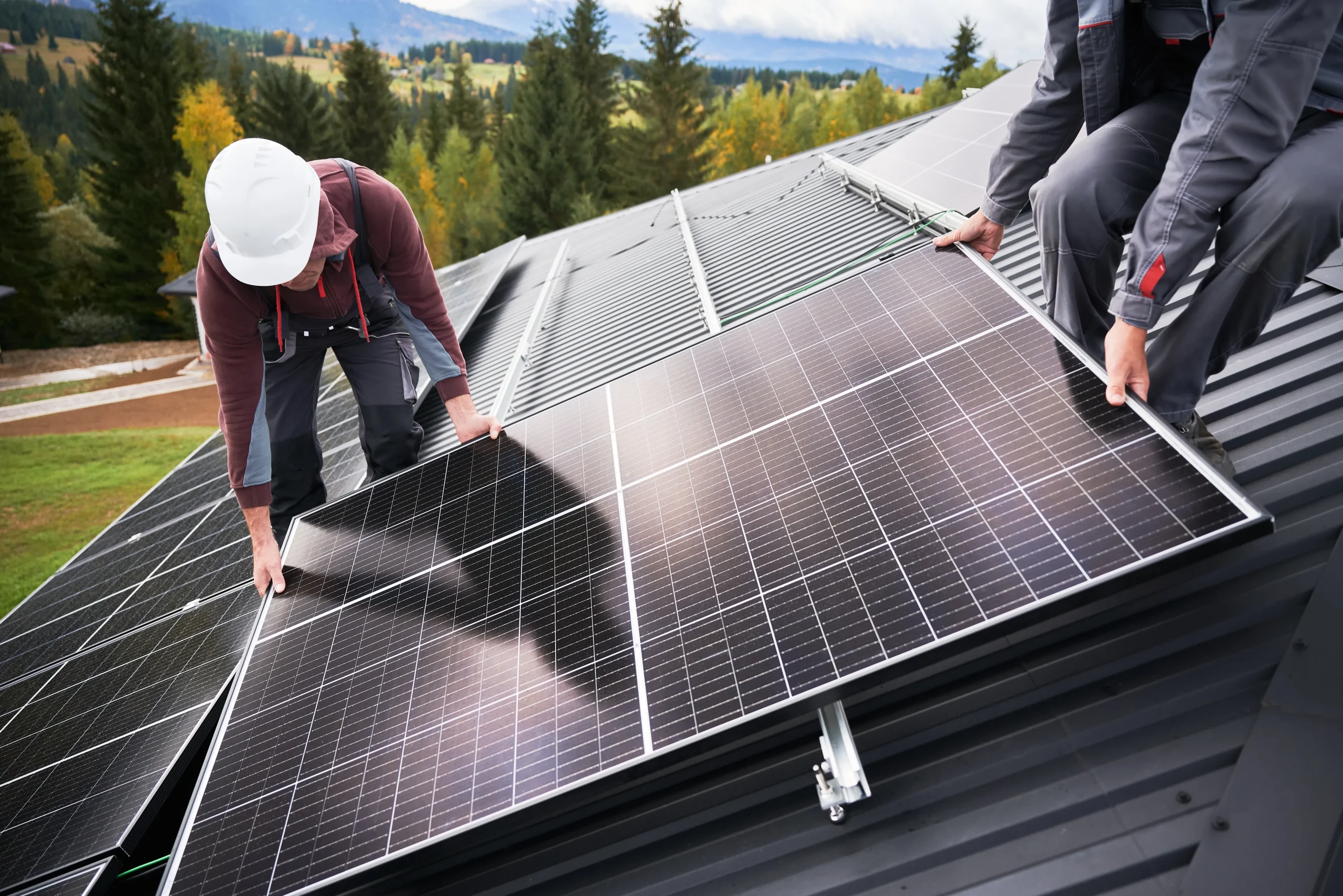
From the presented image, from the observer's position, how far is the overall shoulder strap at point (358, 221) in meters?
4.93

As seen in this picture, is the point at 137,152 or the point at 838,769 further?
the point at 137,152

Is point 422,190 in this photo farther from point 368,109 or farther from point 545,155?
point 545,155

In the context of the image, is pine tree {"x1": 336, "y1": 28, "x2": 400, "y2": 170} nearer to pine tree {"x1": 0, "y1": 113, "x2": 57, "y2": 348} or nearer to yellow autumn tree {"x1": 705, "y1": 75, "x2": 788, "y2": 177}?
pine tree {"x1": 0, "y1": 113, "x2": 57, "y2": 348}

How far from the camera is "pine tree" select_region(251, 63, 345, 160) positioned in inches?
2120

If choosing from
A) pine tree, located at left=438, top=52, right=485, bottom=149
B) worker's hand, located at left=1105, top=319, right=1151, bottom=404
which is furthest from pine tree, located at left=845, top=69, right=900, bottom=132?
worker's hand, located at left=1105, top=319, right=1151, bottom=404

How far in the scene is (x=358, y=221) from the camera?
495 cm

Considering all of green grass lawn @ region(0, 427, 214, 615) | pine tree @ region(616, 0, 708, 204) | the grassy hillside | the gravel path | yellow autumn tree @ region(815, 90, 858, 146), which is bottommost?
the gravel path

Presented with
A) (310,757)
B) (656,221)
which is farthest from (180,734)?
(656,221)

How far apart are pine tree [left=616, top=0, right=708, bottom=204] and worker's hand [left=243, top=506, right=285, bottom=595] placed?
5201 centimetres

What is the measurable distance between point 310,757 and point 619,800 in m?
1.25

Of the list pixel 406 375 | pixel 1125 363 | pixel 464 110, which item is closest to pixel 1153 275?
pixel 1125 363

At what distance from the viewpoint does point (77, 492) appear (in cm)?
2502

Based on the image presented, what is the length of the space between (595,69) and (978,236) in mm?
60261

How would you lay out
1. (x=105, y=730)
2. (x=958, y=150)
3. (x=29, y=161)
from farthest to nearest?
1. (x=29, y=161)
2. (x=958, y=150)
3. (x=105, y=730)
